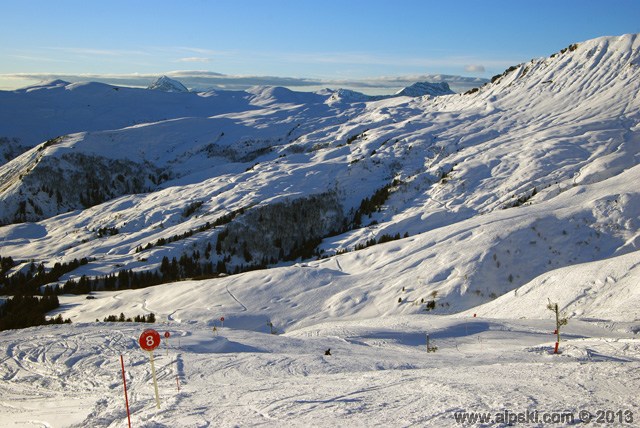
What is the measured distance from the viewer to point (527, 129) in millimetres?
141250

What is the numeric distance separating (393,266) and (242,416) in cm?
5574

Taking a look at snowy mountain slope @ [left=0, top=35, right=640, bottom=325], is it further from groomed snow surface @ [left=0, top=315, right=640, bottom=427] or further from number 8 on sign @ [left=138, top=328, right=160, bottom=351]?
number 8 on sign @ [left=138, top=328, right=160, bottom=351]

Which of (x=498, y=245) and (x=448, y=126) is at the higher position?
(x=448, y=126)

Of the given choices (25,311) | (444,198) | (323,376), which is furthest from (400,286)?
(25,311)

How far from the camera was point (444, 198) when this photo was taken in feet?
357

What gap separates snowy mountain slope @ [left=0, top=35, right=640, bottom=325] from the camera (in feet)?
212

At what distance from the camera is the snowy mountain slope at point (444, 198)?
64.8 metres

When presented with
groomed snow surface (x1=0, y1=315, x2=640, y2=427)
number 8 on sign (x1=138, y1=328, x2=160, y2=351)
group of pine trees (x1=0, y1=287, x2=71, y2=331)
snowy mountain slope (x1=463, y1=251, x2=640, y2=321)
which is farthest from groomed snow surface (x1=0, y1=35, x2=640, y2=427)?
group of pine trees (x1=0, y1=287, x2=71, y2=331)

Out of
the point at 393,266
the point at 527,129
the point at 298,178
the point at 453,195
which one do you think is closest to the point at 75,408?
the point at 393,266

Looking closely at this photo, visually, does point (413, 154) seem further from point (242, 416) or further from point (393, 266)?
point (242, 416)

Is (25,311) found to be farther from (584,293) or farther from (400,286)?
(584,293)

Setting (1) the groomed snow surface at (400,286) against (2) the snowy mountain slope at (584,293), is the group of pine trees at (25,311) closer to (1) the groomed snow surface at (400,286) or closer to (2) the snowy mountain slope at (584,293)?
(1) the groomed snow surface at (400,286)

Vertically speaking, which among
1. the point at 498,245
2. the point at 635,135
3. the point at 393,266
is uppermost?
the point at 635,135

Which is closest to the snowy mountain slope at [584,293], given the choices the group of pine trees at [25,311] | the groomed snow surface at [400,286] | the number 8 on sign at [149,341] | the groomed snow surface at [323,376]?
the groomed snow surface at [400,286]
